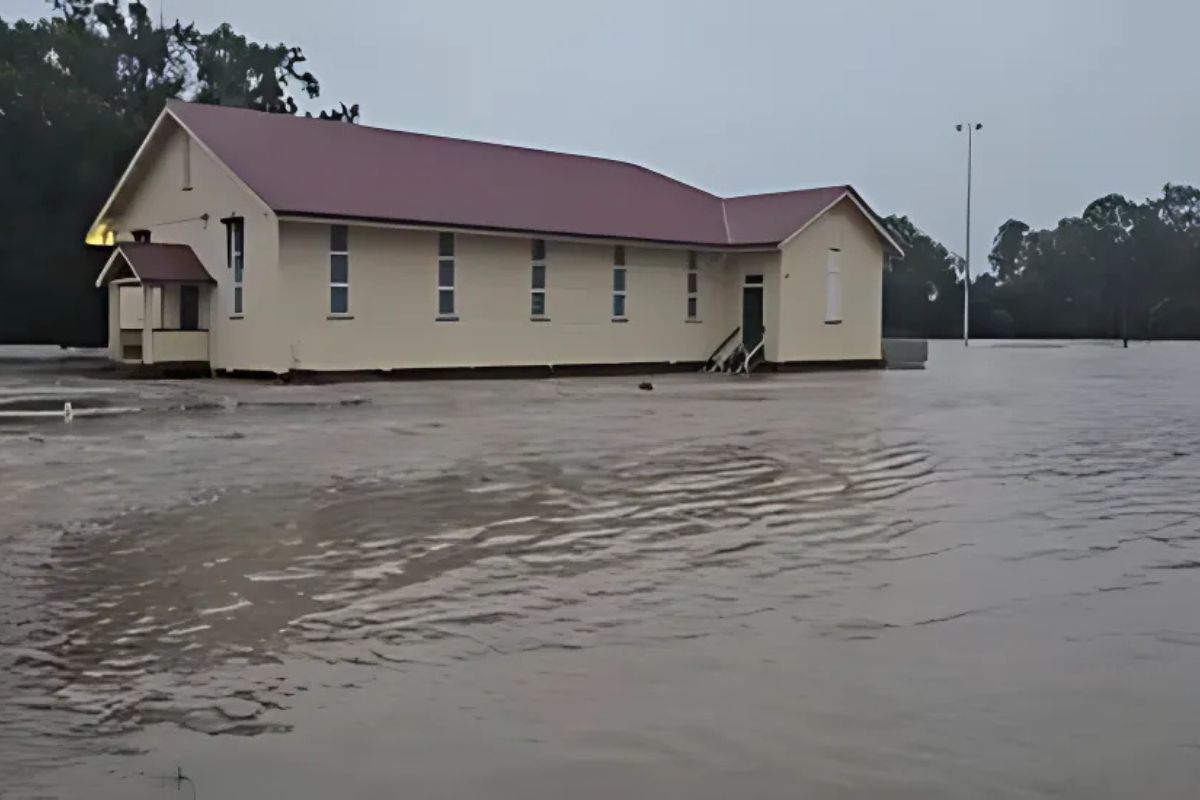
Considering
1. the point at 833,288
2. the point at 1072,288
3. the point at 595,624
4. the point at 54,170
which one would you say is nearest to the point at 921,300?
the point at 1072,288

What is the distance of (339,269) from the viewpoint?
27.9 metres

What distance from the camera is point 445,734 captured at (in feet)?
14.5

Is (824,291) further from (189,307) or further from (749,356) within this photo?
(189,307)

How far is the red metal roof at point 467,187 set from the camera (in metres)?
28.2

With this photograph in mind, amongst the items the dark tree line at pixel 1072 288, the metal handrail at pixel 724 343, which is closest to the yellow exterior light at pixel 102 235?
the metal handrail at pixel 724 343

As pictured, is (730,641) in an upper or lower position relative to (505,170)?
lower

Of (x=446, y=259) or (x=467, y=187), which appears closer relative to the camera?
(x=446, y=259)

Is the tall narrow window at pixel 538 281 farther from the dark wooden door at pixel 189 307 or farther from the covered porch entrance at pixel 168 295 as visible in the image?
the dark wooden door at pixel 189 307

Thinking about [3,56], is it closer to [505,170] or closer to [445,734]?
[505,170]

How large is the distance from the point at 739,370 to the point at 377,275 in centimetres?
1095

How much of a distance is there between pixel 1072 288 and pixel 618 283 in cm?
7537

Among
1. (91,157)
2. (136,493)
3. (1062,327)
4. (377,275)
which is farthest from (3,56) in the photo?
(1062,327)

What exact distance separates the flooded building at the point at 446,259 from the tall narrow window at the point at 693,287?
0.21 feet

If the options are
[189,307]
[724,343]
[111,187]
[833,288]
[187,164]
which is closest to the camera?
[187,164]
